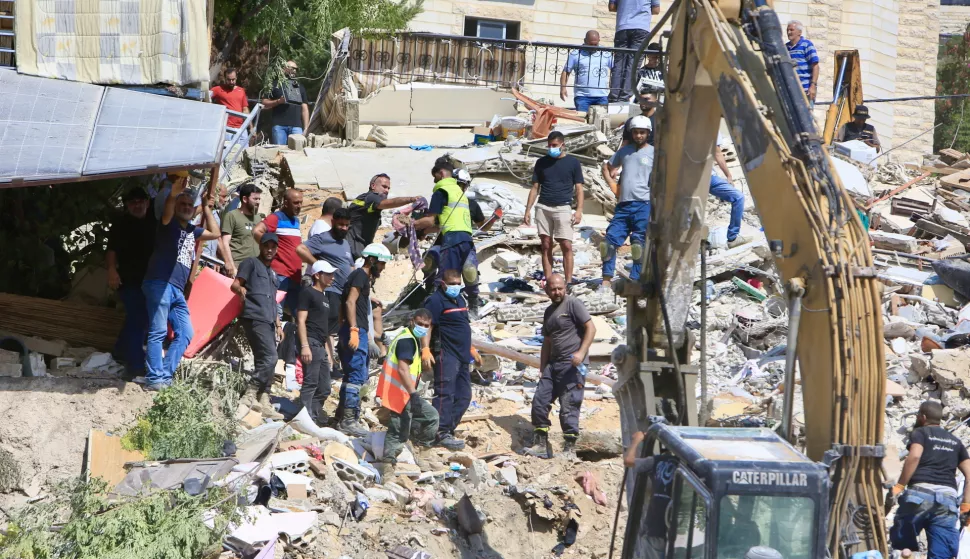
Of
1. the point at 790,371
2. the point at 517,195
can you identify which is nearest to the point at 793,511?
the point at 790,371

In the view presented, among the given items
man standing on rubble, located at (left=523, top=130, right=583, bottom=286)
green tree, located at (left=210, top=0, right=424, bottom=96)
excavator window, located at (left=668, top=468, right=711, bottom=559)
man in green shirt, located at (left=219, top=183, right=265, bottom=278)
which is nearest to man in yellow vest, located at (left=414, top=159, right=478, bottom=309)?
man standing on rubble, located at (left=523, top=130, right=583, bottom=286)

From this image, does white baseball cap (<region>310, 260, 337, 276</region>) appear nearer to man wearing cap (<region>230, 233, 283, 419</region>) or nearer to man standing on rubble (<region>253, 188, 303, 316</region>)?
man wearing cap (<region>230, 233, 283, 419</region>)

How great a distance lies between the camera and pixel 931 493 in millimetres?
9188

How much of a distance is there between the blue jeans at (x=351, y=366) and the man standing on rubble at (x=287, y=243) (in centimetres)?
92

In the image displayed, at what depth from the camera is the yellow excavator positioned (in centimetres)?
633

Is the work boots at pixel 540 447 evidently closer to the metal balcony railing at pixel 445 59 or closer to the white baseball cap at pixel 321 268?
the white baseball cap at pixel 321 268

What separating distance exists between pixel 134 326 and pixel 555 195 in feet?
18.1

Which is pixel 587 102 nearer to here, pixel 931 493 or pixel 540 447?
pixel 540 447

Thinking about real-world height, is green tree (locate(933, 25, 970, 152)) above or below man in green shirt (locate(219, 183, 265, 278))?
above

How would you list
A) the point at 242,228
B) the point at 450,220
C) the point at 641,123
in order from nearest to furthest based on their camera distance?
the point at 242,228, the point at 450,220, the point at 641,123

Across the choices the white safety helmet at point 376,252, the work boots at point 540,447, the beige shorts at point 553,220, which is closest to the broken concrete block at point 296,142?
the beige shorts at point 553,220

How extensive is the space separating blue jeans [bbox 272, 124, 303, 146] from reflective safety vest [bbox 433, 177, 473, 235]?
7.42 m

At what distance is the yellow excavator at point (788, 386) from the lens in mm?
6328

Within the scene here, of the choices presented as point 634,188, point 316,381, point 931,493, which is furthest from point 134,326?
point 931,493
